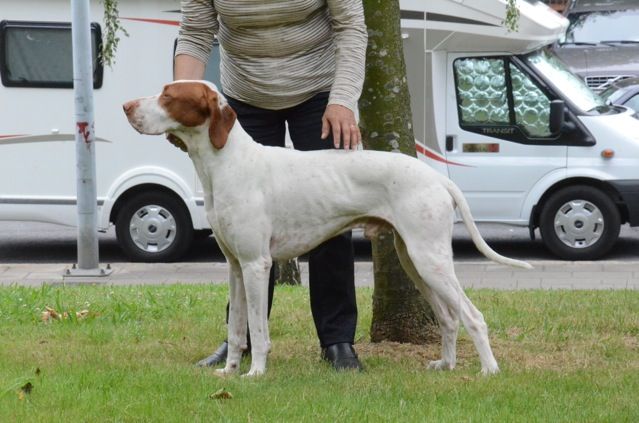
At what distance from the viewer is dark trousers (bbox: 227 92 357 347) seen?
5781 millimetres

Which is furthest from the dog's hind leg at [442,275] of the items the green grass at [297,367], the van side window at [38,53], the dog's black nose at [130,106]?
the van side window at [38,53]

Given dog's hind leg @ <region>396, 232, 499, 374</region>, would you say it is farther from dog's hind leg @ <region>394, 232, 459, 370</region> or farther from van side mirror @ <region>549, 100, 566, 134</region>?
van side mirror @ <region>549, 100, 566, 134</region>

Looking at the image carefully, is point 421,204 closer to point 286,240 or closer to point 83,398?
point 286,240

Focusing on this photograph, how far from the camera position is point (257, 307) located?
5.45 meters

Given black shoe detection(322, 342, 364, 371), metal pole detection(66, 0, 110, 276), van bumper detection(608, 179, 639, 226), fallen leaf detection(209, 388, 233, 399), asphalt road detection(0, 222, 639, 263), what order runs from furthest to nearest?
asphalt road detection(0, 222, 639, 263) → van bumper detection(608, 179, 639, 226) → metal pole detection(66, 0, 110, 276) → black shoe detection(322, 342, 364, 371) → fallen leaf detection(209, 388, 233, 399)

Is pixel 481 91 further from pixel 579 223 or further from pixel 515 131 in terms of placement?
pixel 579 223

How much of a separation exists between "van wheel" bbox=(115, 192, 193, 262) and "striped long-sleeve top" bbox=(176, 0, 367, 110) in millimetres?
6595

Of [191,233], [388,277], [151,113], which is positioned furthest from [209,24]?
[191,233]

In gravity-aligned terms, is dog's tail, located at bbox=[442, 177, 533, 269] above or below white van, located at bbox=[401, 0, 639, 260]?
below

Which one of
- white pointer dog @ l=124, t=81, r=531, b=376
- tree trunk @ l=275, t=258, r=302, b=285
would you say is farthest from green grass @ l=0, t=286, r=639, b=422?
tree trunk @ l=275, t=258, r=302, b=285

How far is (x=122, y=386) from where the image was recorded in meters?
5.16

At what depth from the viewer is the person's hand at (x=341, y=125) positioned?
17.9 ft

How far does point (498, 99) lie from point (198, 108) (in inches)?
285

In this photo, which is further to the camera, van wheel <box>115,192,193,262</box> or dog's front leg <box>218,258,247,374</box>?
van wheel <box>115,192,193,262</box>
